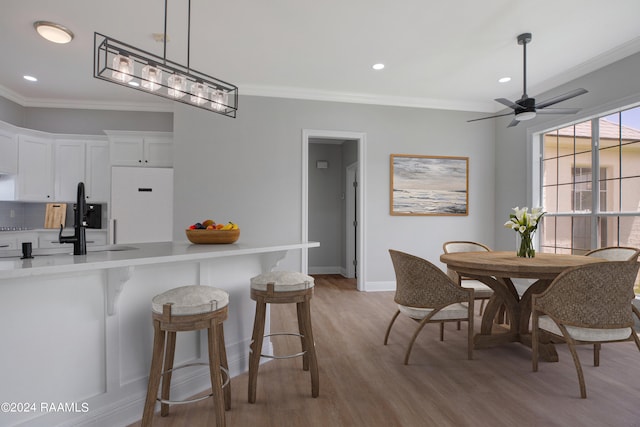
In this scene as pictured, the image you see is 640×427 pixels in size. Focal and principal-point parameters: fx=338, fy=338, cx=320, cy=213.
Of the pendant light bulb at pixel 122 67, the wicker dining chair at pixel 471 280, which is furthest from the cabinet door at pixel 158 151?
the wicker dining chair at pixel 471 280

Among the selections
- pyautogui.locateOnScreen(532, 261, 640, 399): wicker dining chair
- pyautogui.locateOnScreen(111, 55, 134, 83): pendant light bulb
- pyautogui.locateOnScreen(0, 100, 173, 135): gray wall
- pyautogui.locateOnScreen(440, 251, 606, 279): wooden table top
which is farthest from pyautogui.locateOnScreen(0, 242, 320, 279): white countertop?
pyautogui.locateOnScreen(0, 100, 173, 135): gray wall

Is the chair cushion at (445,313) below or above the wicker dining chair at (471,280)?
below

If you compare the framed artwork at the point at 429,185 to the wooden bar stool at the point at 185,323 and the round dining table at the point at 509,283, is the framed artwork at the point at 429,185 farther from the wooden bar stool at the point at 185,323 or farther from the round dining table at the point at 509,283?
the wooden bar stool at the point at 185,323

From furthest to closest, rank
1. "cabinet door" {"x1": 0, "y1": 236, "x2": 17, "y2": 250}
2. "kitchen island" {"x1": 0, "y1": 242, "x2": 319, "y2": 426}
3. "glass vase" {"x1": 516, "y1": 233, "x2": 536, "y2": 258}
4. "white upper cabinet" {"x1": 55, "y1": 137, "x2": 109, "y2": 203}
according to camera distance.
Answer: "white upper cabinet" {"x1": 55, "y1": 137, "x2": 109, "y2": 203}, "cabinet door" {"x1": 0, "y1": 236, "x2": 17, "y2": 250}, "glass vase" {"x1": 516, "y1": 233, "x2": 536, "y2": 258}, "kitchen island" {"x1": 0, "y1": 242, "x2": 319, "y2": 426}

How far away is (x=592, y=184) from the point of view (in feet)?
12.8

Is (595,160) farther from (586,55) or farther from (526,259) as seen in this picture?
(526,259)

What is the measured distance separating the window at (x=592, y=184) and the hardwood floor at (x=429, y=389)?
144 centimetres

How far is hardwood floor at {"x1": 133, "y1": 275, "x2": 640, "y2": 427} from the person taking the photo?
1807 mm

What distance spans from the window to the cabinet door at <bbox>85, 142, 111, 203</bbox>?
20.5ft

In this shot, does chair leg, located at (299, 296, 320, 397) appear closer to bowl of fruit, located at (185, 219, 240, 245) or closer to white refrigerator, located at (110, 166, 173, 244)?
bowl of fruit, located at (185, 219, 240, 245)

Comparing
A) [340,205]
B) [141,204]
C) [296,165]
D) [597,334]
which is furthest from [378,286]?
[141,204]

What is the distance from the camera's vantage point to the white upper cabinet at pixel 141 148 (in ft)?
15.9

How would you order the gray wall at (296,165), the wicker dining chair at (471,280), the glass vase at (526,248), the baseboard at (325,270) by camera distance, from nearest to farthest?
the glass vase at (526,248)
the wicker dining chair at (471,280)
the gray wall at (296,165)
the baseboard at (325,270)

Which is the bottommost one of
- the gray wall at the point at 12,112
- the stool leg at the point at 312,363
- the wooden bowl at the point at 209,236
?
the stool leg at the point at 312,363
